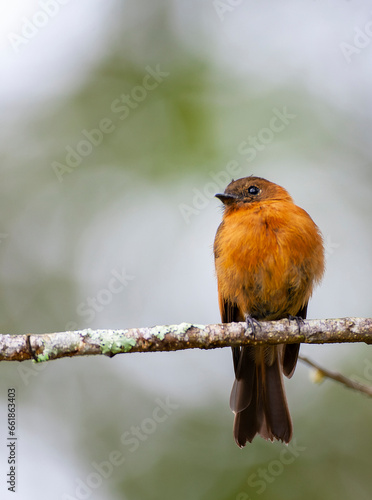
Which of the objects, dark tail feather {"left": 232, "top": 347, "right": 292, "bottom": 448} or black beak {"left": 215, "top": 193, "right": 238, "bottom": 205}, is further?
black beak {"left": 215, "top": 193, "right": 238, "bottom": 205}

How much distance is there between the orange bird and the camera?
16.4ft

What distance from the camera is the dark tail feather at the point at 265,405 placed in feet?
17.2

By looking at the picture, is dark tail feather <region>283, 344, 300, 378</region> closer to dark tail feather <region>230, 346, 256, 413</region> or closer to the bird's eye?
dark tail feather <region>230, 346, 256, 413</region>

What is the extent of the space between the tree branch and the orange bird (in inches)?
24.2

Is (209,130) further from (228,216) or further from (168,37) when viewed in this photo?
(228,216)

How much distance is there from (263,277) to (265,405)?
4.01ft

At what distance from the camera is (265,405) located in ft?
17.7

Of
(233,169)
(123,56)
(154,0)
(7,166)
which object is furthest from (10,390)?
(154,0)

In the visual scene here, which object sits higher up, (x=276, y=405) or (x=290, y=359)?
(x=290, y=359)

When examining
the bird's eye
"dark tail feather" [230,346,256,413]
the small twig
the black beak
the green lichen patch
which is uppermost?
the bird's eye

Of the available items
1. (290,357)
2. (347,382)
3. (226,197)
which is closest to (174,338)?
(347,382)

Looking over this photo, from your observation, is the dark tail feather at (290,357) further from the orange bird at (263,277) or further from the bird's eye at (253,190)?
the bird's eye at (253,190)

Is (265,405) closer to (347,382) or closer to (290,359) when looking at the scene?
(290,359)

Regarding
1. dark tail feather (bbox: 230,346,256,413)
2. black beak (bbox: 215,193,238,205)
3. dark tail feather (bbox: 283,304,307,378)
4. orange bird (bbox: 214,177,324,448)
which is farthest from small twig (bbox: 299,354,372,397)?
black beak (bbox: 215,193,238,205)
